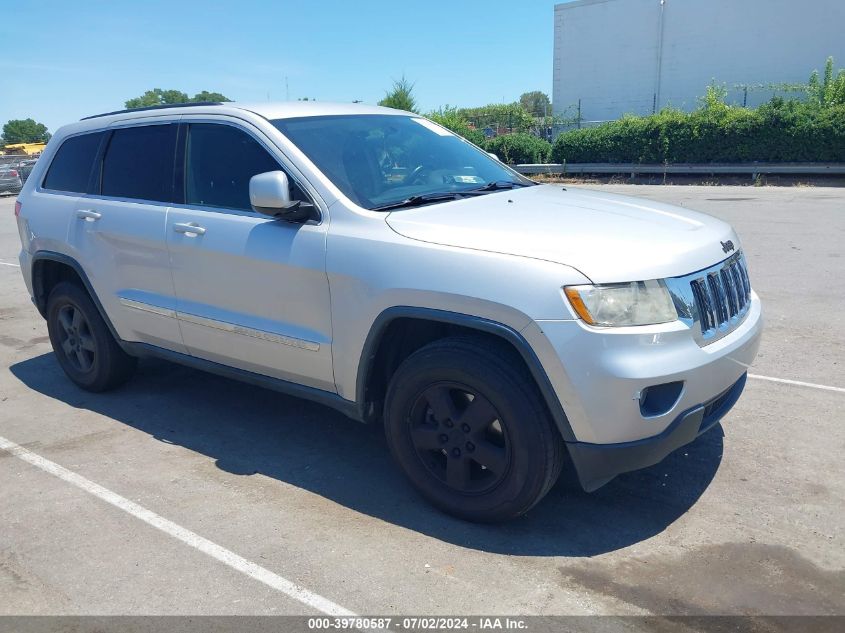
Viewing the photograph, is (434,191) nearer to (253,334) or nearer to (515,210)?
(515,210)

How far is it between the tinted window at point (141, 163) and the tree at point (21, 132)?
10654cm

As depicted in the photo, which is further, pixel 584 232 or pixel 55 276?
pixel 55 276

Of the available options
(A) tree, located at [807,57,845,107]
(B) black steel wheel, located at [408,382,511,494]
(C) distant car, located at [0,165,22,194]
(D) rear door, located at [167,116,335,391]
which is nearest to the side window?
(D) rear door, located at [167,116,335,391]

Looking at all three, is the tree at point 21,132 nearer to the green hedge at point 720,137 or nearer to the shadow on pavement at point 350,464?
the green hedge at point 720,137

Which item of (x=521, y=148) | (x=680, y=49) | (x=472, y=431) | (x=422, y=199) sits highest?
(x=680, y=49)

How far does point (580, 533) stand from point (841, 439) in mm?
1886

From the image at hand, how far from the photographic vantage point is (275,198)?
12.4ft

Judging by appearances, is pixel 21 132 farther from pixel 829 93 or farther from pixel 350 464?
pixel 350 464

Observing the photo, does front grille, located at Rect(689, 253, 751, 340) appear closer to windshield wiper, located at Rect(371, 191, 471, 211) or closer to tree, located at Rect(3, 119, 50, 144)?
windshield wiper, located at Rect(371, 191, 471, 211)

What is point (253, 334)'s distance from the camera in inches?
166

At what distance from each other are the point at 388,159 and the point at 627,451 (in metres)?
2.15

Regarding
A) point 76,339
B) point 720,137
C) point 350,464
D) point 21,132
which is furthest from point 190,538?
point 21,132

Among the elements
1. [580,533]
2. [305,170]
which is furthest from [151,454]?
[580,533]

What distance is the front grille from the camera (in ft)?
11.0
